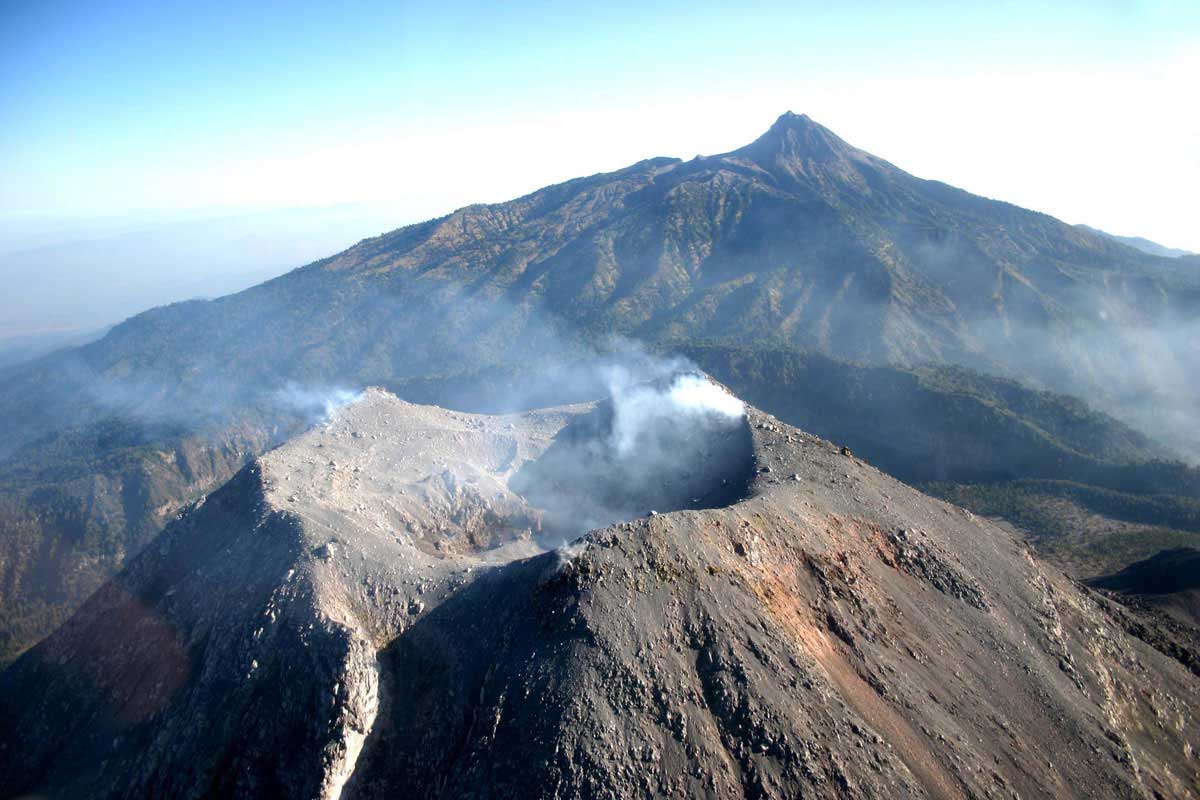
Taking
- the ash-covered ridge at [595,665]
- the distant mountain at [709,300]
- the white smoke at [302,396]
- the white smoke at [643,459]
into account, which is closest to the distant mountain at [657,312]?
the distant mountain at [709,300]

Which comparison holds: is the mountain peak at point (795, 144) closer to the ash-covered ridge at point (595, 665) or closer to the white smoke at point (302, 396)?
the white smoke at point (302, 396)

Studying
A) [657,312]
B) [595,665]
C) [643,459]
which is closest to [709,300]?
[657,312]

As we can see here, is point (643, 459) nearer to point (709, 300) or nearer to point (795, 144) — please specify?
point (709, 300)

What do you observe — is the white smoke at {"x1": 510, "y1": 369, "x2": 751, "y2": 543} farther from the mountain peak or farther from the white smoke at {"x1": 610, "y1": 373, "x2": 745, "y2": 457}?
the mountain peak

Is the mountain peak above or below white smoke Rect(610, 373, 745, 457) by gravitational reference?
above

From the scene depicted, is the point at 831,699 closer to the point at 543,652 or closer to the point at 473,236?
the point at 543,652

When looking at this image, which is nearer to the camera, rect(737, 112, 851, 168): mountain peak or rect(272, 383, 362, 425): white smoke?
rect(272, 383, 362, 425): white smoke

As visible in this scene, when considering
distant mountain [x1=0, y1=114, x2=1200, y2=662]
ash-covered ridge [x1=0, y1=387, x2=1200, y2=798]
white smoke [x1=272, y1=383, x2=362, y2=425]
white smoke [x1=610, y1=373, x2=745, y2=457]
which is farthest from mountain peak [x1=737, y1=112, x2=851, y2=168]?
ash-covered ridge [x1=0, y1=387, x2=1200, y2=798]
